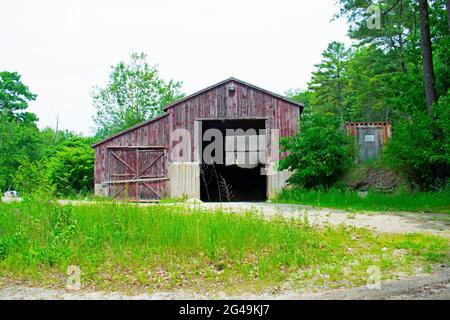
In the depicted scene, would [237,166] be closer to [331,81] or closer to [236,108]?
[236,108]

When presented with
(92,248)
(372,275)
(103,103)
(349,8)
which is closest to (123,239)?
(92,248)

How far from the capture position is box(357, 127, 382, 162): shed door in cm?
1912

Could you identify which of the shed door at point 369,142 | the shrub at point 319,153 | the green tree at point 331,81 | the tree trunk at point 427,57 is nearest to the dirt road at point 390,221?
the tree trunk at point 427,57

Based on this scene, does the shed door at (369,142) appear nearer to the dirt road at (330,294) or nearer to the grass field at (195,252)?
the grass field at (195,252)

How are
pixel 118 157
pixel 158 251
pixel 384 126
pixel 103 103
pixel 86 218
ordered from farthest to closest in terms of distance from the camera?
pixel 103 103
pixel 118 157
pixel 384 126
pixel 86 218
pixel 158 251

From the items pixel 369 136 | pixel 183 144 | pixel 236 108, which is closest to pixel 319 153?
pixel 369 136

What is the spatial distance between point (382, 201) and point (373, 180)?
116 inches

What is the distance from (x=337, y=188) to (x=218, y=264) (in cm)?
1149

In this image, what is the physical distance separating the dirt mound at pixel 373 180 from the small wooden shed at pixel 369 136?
174 cm

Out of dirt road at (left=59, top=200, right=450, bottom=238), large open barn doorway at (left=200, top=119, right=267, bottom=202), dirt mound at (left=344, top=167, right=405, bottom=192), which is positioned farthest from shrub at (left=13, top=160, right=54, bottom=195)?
dirt mound at (left=344, top=167, right=405, bottom=192)

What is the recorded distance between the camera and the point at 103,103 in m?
45.6

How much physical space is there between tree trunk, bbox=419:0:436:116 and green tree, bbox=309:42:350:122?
33.2 meters

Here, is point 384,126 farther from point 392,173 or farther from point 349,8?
point 349,8

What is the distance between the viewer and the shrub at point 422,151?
1374cm
